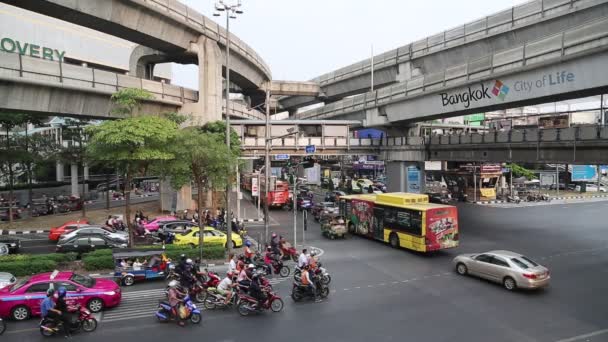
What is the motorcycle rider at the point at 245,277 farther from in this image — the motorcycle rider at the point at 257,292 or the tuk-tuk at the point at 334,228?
the tuk-tuk at the point at 334,228

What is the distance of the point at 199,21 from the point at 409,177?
23168 millimetres

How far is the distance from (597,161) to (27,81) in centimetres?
3099

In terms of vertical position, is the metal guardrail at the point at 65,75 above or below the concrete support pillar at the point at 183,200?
above

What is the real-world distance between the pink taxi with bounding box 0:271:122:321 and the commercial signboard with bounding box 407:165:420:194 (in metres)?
29.1

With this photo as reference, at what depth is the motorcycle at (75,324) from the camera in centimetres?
1139

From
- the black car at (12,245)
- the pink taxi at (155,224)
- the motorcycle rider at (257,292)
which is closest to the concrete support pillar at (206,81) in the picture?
the pink taxi at (155,224)

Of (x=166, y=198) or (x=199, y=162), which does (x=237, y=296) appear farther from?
(x=166, y=198)

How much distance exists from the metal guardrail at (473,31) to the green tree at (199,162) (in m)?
25.7

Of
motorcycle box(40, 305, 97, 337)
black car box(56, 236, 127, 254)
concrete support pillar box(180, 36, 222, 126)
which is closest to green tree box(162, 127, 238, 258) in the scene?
black car box(56, 236, 127, 254)

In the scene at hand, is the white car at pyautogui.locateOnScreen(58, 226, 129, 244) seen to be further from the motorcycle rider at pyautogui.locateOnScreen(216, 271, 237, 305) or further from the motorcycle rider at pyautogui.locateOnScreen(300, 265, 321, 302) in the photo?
the motorcycle rider at pyautogui.locateOnScreen(300, 265, 321, 302)

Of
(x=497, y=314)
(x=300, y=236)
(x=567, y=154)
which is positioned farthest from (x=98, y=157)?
(x=567, y=154)

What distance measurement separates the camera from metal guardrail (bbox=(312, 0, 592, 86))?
29500 mm

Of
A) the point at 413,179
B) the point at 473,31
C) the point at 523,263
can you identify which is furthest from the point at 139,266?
the point at 473,31

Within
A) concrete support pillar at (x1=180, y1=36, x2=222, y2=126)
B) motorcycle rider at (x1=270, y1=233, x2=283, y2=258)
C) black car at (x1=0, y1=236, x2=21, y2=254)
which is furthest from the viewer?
concrete support pillar at (x1=180, y1=36, x2=222, y2=126)
